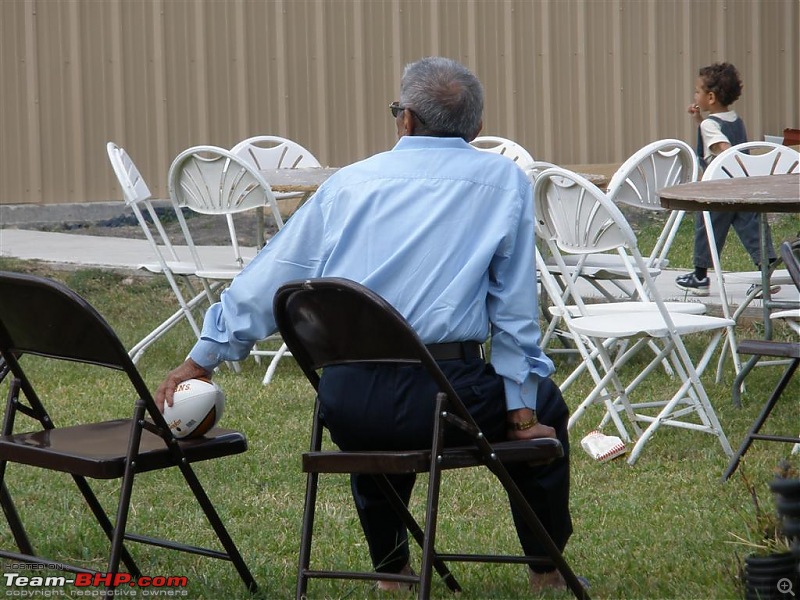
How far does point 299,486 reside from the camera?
15.6 ft

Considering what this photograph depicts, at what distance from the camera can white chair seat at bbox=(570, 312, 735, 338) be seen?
4.79m

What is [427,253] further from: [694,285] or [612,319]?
[694,285]

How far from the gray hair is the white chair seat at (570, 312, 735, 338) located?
1.73 meters

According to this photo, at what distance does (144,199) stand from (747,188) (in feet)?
10.8

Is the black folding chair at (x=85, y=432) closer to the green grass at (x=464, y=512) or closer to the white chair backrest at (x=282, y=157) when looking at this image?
the green grass at (x=464, y=512)

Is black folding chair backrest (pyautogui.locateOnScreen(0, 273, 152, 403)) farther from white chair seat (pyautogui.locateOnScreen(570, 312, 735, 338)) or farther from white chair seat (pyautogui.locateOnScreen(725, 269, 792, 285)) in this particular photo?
white chair seat (pyautogui.locateOnScreen(725, 269, 792, 285))

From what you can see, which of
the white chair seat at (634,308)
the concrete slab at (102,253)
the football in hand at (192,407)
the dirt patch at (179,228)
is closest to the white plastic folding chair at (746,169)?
the white chair seat at (634,308)

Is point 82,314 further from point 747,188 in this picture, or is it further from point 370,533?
point 747,188

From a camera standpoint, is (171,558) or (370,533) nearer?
(370,533)

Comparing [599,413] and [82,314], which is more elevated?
[82,314]

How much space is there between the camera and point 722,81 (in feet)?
27.8

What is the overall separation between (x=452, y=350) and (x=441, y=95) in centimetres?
63

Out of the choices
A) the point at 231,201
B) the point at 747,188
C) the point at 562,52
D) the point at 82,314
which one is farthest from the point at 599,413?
the point at 562,52

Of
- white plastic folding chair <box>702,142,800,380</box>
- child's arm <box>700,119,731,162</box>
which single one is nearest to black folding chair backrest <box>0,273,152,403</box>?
white plastic folding chair <box>702,142,800,380</box>
